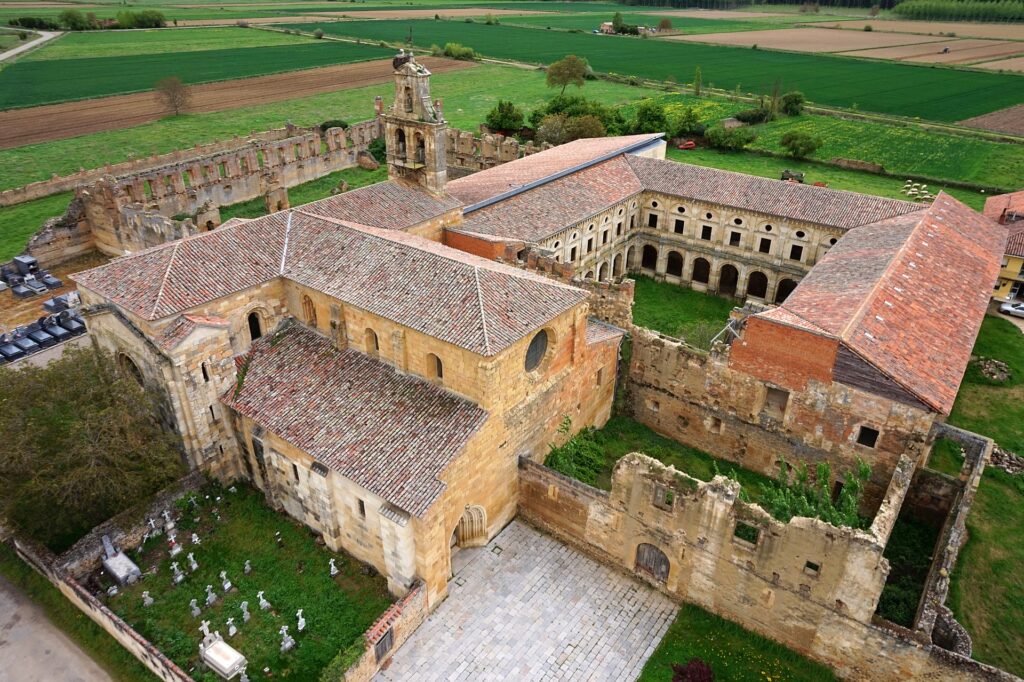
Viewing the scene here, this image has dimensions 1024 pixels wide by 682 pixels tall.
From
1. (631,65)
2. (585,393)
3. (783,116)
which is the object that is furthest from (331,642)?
(631,65)

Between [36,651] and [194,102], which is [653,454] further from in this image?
[194,102]

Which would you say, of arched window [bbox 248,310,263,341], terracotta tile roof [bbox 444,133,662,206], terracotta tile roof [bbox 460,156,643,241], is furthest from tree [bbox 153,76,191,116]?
arched window [bbox 248,310,263,341]

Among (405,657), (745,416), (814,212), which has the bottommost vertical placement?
(405,657)

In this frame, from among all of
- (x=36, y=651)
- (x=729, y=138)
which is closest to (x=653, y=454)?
(x=36, y=651)

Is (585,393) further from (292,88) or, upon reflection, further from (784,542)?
(292,88)

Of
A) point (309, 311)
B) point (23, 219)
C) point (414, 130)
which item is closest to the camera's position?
point (309, 311)

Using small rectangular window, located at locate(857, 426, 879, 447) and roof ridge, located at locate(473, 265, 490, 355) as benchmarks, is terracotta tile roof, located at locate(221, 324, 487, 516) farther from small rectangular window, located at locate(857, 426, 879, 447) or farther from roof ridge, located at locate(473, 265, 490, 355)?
small rectangular window, located at locate(857, 426, 879, 447)
